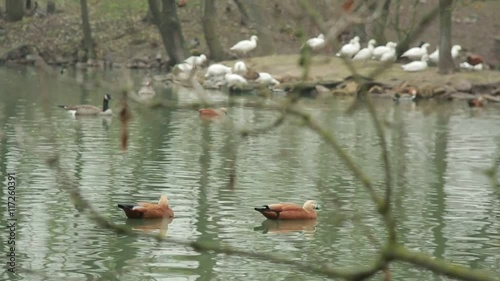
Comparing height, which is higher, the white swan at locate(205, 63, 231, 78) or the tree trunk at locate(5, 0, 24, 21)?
the tree trunk at locate(5, 0, 24, 21)

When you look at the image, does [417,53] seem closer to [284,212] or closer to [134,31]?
[134,31]

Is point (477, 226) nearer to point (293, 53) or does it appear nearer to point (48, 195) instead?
point (48, 195)

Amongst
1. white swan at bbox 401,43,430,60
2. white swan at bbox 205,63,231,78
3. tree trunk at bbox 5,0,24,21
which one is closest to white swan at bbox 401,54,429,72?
white swan at bbox 401,43,430,60

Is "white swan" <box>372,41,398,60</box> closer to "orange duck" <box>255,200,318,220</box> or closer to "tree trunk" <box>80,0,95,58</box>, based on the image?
"tree trunk" <box>80,0,95,58</box>

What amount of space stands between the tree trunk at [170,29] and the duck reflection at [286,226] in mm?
24747

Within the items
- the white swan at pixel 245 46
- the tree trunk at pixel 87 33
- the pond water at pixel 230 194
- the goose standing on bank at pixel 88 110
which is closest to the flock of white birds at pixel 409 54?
the white swan at pixel 245 46

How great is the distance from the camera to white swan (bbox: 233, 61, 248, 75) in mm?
31438

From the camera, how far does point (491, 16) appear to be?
40.4 meters

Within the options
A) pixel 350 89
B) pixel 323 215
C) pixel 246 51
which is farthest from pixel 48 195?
pixel 246 51

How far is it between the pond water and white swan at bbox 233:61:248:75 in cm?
838

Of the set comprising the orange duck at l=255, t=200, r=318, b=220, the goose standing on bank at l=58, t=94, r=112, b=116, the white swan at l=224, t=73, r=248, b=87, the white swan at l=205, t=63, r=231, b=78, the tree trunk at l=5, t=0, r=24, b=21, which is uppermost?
the tree trunk at l=5, t=0, r=24, b=21

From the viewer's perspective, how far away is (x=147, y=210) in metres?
11.8

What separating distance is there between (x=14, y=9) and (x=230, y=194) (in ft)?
101

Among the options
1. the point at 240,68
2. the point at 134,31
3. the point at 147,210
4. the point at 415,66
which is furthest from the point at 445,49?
the point at 147,210
